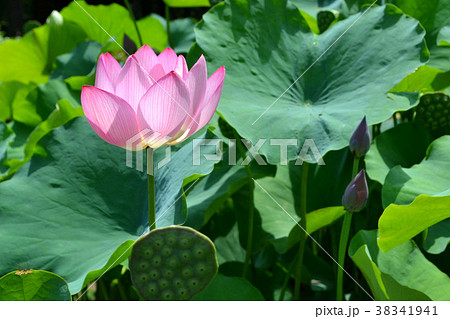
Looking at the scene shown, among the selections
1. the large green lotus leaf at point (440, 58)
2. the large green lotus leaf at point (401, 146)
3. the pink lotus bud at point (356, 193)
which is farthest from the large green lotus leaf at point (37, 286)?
the large green lotus leaf at point (440, 58)

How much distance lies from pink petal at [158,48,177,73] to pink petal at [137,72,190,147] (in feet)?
0.27

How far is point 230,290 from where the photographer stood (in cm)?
96

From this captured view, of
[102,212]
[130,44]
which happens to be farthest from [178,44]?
[102,212]

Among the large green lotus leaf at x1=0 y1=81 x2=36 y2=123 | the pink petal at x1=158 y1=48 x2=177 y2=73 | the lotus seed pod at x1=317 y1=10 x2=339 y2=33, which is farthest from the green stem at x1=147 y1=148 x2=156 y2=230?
the large green lotus leaf at x1=0 y1=81 x2=36 y2=123

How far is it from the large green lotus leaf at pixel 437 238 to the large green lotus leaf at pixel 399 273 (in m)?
0.03

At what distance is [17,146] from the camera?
4.83 ft

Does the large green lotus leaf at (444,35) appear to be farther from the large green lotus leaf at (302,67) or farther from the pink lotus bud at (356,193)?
the pink lotus bud at (356,193)

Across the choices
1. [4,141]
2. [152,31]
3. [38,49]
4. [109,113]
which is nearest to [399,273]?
[109,113]

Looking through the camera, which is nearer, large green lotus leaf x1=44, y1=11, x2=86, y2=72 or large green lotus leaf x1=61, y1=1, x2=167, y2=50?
large green lotus leaf x1=44, y1=11, x2=86, y2=72

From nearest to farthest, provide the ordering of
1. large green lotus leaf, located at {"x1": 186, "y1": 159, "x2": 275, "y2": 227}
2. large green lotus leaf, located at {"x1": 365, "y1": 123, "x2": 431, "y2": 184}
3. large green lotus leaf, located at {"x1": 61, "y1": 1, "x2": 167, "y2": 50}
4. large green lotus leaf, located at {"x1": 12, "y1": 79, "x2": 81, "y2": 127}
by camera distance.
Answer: large green lotus leaf, located at {"x1": 186, "y1": 159, "x2": 275, "y2": 227} < large green lotus leaf, located at {"x1": 365, "y1": 123, "x2": 431, "y2": 184} < large green lotus leaf, located at {"x1": 12, "y1": 79, "x2": 81, "y2": 127} < large green lotus leaf, located at {"x1": 61, "y1": 1, "x2": 167, "y2": 50}

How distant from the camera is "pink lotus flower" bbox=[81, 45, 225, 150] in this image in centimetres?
69

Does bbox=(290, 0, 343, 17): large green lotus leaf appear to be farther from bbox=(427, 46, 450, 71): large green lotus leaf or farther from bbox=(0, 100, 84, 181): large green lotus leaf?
bbox=(0, 100, 84, 181): large green lotus leaf

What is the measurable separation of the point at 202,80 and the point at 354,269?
65 cm

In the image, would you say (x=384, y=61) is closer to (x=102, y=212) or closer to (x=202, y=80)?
(x=202, y=80)
